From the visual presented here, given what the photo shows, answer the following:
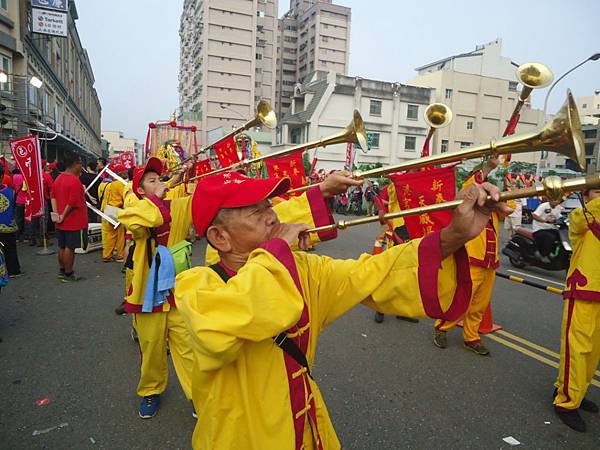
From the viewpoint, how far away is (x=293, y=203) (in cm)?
243

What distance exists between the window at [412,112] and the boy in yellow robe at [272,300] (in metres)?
40.6

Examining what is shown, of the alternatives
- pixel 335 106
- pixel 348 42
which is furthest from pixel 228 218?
pixel 348 42

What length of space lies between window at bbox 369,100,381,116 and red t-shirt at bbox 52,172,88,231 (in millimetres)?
34593

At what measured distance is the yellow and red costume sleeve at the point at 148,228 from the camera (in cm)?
319

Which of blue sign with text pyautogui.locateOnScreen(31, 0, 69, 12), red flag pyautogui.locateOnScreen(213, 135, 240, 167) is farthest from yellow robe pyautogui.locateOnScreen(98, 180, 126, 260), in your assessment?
blue sign with text pyautogui.locateOnScreen(31, 0, 69, 12)

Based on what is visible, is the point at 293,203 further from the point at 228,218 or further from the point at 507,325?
the point at 507,325

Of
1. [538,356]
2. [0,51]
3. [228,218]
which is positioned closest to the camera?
[228,218]

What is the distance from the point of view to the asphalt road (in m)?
2.96

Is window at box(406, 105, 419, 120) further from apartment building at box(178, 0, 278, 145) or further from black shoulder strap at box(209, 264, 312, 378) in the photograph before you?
black shoulder strap at box(209, 264, 312, 378)

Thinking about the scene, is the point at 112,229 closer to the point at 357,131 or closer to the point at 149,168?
the point at 149,168

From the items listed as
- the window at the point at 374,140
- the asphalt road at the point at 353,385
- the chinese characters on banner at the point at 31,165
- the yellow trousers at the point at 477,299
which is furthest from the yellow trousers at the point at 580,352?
the window at the point at 374,140

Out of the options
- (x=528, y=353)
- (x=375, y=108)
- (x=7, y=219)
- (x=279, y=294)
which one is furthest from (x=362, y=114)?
(x=279, y=294)

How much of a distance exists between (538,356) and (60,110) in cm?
3793

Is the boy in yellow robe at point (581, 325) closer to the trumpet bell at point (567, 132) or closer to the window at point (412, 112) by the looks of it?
the trumpet bell at point (567, 132)
